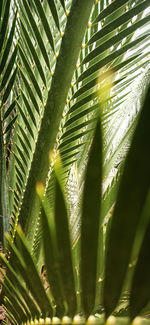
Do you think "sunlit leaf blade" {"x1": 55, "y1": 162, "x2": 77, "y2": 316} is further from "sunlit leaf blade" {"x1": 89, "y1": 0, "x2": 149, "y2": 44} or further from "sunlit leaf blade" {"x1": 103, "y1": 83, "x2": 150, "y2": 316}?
"sunlit leaf blade" {"x1": 89, "y1": 0, "x2": 149, "y2": 44}

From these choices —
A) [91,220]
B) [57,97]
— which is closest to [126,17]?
[57,97]

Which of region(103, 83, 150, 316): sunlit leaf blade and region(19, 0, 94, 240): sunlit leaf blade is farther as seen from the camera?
region(19, 0, 94, 240): sunlit leaf blade

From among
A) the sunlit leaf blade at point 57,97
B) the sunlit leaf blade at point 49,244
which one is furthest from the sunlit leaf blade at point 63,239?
the sunlit leaf blade at point 57,97

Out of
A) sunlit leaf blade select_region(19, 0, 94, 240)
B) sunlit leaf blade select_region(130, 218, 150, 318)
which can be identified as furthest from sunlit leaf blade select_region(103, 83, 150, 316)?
sunlit leaf blade select_region(19, 0, 94, 240)

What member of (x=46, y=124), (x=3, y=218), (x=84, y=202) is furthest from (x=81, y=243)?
(x=3, y=218)

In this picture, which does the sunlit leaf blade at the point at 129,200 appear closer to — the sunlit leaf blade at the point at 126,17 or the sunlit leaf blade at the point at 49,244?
the sunlit leaf blade at the point at 49,244

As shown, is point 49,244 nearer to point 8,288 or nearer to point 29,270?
point 29,270

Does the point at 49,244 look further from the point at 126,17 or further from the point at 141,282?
the point at 126,17
